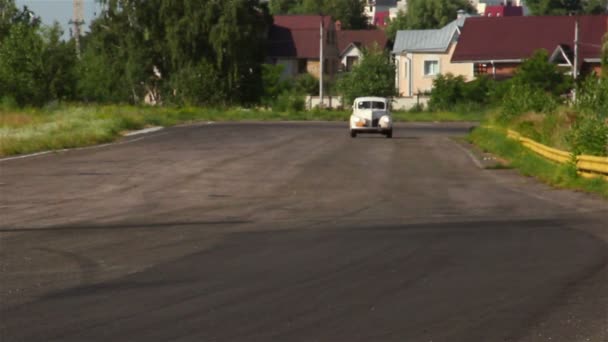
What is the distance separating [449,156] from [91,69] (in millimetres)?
55204

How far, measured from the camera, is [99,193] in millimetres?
21359

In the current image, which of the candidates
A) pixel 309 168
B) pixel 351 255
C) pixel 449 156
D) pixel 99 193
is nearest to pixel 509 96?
pixel 449 156

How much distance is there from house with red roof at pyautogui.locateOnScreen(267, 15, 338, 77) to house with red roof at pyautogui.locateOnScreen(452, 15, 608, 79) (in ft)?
89.0

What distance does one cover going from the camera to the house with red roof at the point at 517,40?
8962 centimetres

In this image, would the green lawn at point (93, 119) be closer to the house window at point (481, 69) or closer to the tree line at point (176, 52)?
the tree line at point (176, 52)

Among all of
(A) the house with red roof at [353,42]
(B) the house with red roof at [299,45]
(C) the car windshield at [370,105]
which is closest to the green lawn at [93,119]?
(C) the car windshield at [370,105]

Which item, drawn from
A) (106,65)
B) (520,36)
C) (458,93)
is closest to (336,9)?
(520,36)

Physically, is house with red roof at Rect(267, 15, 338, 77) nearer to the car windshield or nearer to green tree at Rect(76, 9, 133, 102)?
green tree at Rect(76, 9, 133, 102)

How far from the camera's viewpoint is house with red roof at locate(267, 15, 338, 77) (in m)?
119

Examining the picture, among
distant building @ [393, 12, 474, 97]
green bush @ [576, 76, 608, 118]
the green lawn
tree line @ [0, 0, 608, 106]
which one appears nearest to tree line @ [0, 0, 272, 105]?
tree line @ [0, 0, 608, 106]

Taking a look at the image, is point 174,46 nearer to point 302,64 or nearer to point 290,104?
point 290,104

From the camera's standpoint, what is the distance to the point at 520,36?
92312 millimetres

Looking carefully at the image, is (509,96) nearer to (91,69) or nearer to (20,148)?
(20,148)

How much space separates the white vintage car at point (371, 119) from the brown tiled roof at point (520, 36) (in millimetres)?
44472
